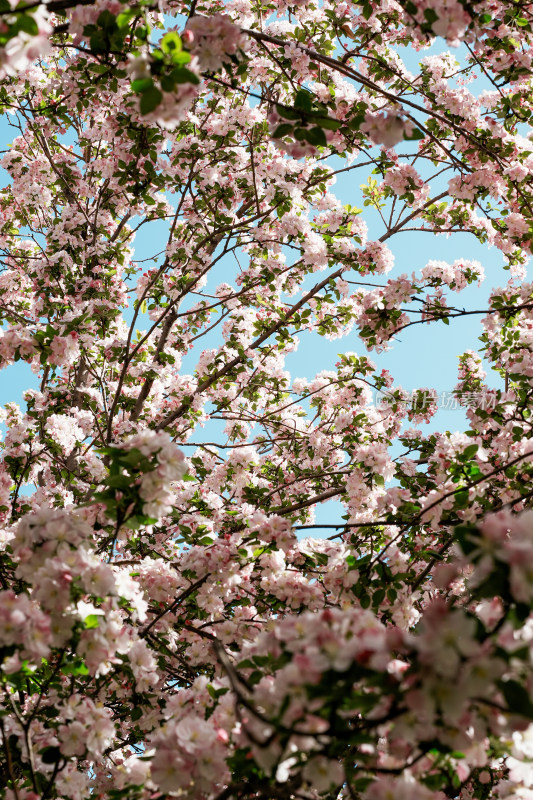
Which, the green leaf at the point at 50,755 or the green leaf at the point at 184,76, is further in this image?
the green leaf at the point at 50,755

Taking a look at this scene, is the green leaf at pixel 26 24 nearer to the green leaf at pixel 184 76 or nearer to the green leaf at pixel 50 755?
the green leaf at pixel 184 76

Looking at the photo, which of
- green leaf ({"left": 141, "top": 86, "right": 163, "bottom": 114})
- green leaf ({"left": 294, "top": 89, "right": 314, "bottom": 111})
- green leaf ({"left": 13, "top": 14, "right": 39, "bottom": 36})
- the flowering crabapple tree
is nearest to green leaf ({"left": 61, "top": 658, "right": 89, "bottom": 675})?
the flowering crabapple tree

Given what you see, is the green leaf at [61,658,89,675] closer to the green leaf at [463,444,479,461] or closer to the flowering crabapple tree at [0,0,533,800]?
the flowering crabapple tree at [0,0,533,800]

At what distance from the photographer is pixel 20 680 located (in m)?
1.88

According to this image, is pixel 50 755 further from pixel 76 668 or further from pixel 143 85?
pixel 143 85

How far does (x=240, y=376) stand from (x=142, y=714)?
384 centimetres

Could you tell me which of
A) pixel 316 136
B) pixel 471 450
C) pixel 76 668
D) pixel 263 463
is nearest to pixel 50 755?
pixel 76 668

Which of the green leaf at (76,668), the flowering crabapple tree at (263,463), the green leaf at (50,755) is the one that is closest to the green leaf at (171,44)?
the flowering crabapple tree at (263,463)

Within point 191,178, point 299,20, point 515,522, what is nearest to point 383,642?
point 515,522

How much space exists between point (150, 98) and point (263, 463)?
479cm

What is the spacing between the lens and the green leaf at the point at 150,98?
1.55 metres

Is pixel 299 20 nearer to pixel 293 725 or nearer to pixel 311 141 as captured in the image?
pixel 311 141

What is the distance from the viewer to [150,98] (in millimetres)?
1548

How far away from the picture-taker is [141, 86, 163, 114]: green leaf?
5.08 feet
